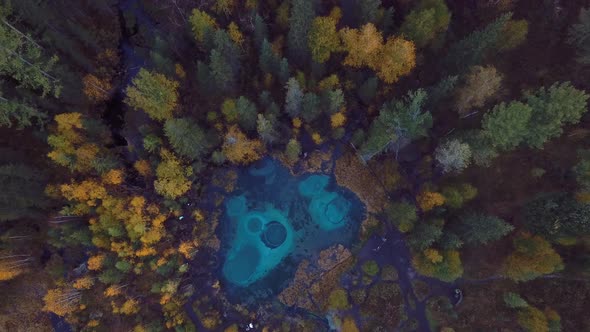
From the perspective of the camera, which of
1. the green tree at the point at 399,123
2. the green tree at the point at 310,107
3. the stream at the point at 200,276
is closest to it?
the green tree at the point at 399,123

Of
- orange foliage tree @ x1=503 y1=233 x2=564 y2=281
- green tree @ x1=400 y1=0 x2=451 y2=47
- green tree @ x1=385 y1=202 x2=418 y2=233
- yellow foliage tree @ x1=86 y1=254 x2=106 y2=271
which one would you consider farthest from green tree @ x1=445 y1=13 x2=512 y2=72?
yellow foliage tree @ x1=86 y1=254 x2=106 y2=271

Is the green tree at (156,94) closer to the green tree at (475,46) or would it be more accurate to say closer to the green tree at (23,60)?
the green tree at (23,60)

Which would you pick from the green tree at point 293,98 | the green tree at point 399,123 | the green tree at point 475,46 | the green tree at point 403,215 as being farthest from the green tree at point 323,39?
the green tree at point 403,215

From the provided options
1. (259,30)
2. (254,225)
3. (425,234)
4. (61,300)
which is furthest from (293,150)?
(61,300)

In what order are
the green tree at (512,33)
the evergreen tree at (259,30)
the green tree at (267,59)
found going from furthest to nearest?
the green tree at (512,33), the green tree at (267,59), the evergreen tree at (259,30)

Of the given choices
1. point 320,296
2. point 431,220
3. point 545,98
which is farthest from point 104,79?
point 545,98
